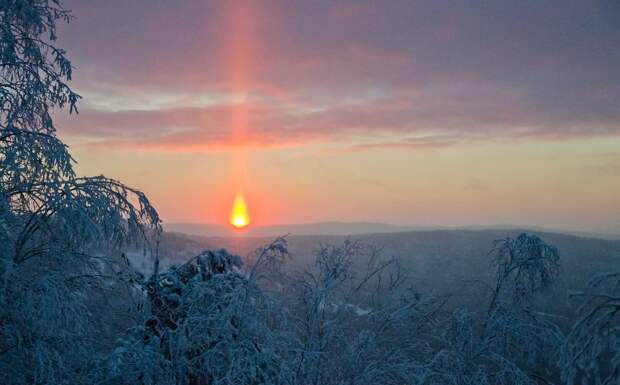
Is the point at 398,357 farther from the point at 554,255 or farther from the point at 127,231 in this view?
the point at 127,231

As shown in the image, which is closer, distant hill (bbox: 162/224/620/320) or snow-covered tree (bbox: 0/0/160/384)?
snow-covered tree (bbox: 0/0/160/384)

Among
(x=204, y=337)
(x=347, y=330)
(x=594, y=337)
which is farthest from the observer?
(x=347, y=330)

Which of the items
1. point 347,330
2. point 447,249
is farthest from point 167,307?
point 447,249

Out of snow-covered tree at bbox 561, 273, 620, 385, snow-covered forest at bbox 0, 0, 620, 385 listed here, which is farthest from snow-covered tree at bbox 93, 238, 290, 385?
snow-covered tree at bbox 561, 273, 620, 385

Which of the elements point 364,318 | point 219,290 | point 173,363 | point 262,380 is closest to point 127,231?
point 219,290

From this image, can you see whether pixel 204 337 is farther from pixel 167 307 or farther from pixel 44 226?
pixel 44 226

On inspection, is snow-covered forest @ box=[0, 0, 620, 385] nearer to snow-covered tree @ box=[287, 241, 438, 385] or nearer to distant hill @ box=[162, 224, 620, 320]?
snow-covered tree @ box=[287, 241, 438, 385]
